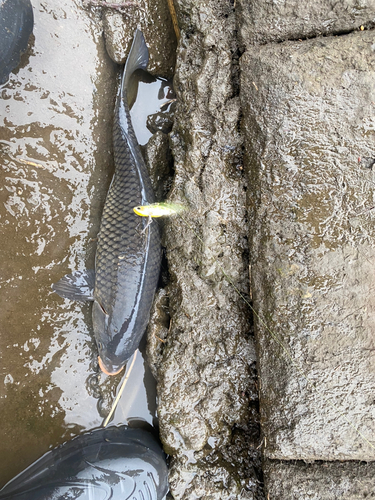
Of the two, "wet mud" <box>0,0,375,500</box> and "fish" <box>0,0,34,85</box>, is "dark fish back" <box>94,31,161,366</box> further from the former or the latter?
"fish" <box>0,0,34,85</box>

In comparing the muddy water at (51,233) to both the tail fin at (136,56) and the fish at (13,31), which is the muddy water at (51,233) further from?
the tail fin at (136,56)

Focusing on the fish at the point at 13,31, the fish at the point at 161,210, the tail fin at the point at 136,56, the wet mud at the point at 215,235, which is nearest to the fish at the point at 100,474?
the wet mud at the point at 215,235

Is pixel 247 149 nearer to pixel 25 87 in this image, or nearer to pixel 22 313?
pixel 25 87

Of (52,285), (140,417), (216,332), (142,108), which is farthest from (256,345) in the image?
(142,108)

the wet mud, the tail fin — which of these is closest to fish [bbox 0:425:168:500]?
the wet mud

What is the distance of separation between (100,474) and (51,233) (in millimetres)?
2102

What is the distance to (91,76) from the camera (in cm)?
323

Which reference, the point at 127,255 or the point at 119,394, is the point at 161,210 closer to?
the point at 127,255

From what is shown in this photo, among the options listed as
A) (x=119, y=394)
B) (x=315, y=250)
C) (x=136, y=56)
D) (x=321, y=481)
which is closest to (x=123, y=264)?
(x=119, y=394)

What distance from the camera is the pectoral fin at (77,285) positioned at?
9.90ft

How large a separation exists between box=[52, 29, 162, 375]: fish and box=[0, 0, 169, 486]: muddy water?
27 centimetres

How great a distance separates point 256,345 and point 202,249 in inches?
32.8

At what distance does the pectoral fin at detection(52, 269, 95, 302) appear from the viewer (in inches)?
119

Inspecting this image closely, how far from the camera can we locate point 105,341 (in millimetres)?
2846
